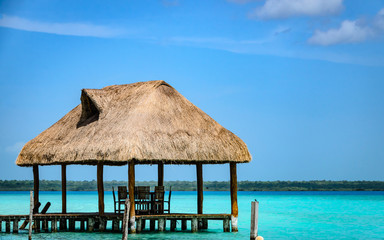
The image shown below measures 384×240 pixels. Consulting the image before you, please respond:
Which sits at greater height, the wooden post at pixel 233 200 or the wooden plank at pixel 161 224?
the wooden post at pixel 233 200

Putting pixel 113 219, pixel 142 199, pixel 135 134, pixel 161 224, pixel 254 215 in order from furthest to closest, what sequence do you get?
1. pixel 113 219
2. pixel 142 199
3. pixel 161 224
4. pixel 135 134
5. pixel 254 215

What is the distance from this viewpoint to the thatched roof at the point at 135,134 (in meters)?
18.6

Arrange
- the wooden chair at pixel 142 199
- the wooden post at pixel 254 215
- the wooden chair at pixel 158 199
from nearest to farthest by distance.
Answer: the wooden post at pixel 254 215
the wooden chair at pixel 142 199
the wooden chair at pixel 158 199

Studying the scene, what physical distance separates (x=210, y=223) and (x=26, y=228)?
7794 millimetres

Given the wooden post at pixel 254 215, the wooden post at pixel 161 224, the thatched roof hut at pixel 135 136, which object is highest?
the thatched roof hut at pixel 135 136

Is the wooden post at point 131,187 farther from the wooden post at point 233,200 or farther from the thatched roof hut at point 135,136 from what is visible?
the wooden post at point 233,200

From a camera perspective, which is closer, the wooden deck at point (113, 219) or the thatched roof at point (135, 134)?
the thatched roof at point (135, 134)

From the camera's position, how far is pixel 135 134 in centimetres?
1867

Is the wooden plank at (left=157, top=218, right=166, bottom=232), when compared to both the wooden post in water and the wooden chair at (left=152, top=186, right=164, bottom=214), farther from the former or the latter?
the wooden post in water

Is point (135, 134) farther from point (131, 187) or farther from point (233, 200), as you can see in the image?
point (233, 200)

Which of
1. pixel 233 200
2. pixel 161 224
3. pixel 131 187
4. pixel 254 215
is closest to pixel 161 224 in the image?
pixel 161 224

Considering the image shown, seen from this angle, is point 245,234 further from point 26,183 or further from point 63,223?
point 26,183

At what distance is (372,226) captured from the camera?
29516mm

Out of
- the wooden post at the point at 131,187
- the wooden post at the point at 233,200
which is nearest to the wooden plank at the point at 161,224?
the wooden post at the point at 131,187
